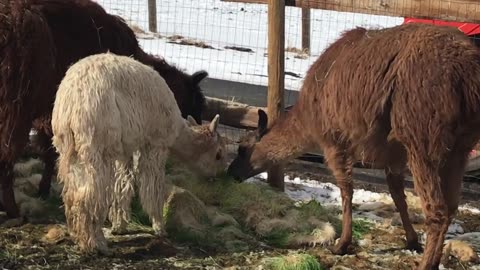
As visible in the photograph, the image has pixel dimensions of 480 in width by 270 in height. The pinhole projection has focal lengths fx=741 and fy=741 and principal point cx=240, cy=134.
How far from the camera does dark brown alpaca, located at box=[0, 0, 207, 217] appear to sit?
6297mm

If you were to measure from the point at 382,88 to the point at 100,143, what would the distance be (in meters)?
2.26

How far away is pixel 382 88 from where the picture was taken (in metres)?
5.70

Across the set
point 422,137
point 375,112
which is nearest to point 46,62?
point 375,112

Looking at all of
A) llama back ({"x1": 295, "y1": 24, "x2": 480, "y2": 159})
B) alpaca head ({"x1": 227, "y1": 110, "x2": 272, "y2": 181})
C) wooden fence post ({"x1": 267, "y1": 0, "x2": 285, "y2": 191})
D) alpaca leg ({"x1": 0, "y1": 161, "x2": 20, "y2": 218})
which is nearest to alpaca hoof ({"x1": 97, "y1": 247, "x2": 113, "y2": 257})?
alpaca leg ({"x1": 0, "y1": 161, "x2": 20, "y2": 218})

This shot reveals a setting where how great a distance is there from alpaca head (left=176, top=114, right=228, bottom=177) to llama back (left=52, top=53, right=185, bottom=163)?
0.74 metres

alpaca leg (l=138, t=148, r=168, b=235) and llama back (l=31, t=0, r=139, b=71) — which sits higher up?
llama back (l=31, t=0, r=139, b=71)

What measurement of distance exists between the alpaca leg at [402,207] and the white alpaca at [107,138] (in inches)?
79.5

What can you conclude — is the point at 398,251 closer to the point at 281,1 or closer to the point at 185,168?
the point at 185,168

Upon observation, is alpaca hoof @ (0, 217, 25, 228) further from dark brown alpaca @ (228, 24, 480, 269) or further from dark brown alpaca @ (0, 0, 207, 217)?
dark brown alpaca @ (228, 24, 480, 269)

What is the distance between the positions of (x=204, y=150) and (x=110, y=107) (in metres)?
1.64

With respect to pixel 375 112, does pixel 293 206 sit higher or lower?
lower

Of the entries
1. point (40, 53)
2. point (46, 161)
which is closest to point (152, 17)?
point (46, 161)

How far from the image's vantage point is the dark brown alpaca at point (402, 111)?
213 inches

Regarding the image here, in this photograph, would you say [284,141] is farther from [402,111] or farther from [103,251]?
[103,251]
